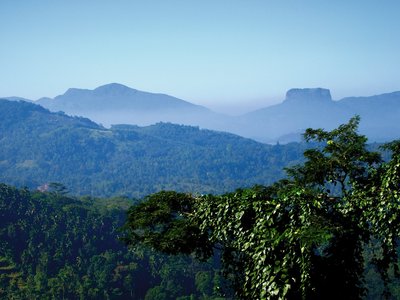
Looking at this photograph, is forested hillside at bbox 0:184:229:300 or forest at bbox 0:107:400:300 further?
forested hillside at bbox 0:184:229:300

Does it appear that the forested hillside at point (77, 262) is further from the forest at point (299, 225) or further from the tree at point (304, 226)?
the tree at point (304, 226)

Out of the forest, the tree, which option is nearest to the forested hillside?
the forest

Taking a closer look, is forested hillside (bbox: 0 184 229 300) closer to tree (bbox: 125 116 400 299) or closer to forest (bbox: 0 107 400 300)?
forest (bbox: 0 107 400 300)

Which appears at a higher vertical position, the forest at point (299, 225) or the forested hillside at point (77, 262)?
the forest at point (299, 225)

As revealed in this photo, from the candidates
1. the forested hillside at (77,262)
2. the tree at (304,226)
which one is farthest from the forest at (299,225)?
the forested hillside at (77,262)

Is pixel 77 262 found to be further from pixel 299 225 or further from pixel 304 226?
pixel 304 226

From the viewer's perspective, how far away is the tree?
9.64 meters

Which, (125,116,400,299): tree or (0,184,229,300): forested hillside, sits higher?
(125,116,400,299): tree

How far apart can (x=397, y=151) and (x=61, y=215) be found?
111 meters

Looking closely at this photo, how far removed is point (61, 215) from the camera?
11350cm

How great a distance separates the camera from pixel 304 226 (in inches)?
384

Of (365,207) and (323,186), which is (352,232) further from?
(323,186)

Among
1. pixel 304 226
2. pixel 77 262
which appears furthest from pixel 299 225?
pixel 77 262

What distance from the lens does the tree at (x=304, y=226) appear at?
9641 millimetres
